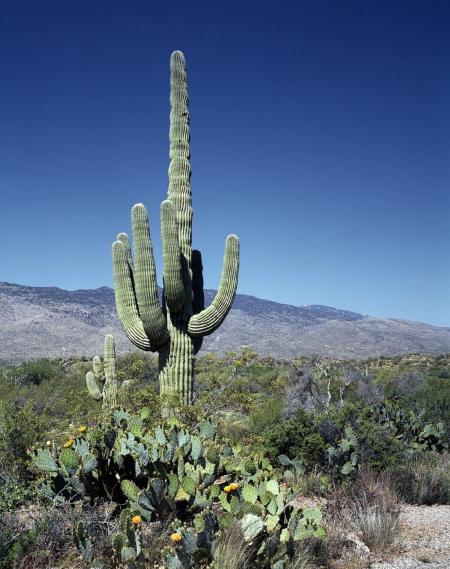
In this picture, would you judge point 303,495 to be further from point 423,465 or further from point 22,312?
point 22,312

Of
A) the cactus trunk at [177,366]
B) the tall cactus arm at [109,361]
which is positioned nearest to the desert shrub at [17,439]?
the cactus trunk at [177,366]

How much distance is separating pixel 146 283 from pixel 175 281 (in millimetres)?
555

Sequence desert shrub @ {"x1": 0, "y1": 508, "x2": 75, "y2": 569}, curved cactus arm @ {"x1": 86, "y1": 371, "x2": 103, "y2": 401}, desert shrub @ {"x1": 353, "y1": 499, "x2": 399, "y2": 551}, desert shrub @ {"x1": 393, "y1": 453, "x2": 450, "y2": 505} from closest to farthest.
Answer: desert shrub @ {"x1": 0, "y1": 508, "x2": 75, "y2": 569}, desert shrub @ {"x1": 353, "y1": 499, "x2": 399, "y2": 551}, desert shrub @ {"x1": 393, "y1": 453, "x2": 450, "y2": 505}, curved cactus arm @ {"x1": 86, "y1": 371, "x2": 103, "y2": 401}

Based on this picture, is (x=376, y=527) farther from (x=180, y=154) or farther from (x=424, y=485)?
(x=180, y=154)

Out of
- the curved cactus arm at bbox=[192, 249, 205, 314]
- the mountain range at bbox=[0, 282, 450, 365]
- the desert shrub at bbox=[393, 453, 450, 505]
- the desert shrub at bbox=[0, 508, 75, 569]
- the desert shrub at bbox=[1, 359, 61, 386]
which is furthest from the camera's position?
the mountain range at bbox=[0, 282, 450, 365]

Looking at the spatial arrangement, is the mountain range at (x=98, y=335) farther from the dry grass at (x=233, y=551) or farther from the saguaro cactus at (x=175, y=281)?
the dry grass at (x=233, y=551)

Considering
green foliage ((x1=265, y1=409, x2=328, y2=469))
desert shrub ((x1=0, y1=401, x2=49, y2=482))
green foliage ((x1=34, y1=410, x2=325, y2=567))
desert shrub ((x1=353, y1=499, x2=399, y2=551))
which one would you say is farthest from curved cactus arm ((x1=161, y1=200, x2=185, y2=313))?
desert shrub ((x1=353, y1=499, x2=399, y2=551))

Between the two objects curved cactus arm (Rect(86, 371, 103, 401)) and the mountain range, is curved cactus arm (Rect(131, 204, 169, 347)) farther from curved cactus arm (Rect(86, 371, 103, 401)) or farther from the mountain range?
the mountain range

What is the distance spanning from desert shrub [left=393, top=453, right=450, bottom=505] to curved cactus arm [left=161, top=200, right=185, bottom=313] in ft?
14.3

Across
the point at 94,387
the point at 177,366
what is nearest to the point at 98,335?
the point at 94,387

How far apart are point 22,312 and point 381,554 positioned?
65.4m

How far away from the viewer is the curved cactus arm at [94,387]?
13570mm

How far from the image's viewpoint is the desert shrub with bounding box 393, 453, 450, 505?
23.3 feet

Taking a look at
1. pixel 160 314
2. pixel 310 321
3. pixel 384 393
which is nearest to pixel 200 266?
pixel 160 314
